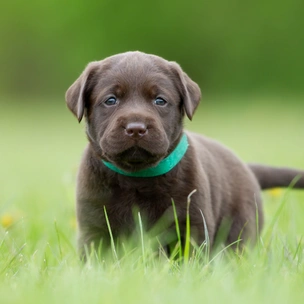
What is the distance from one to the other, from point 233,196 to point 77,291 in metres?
2.10

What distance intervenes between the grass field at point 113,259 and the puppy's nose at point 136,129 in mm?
549

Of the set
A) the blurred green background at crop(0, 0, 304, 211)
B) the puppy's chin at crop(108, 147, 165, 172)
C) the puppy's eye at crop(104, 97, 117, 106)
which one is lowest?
the blurred green background at crop(0, 0, 304, 211)

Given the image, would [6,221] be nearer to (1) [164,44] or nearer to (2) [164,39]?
(1) [164,44]

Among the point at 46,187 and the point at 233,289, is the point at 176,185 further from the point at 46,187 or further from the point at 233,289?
the point at 46,187

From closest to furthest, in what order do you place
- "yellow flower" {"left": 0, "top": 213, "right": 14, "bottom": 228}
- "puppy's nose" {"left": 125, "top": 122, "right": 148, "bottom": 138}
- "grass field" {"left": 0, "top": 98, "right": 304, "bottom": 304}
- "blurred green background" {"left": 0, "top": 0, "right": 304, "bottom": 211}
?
"grass field" {"left": 0, "top": 98, "right": 304, "bottom": 304}
"puppy's nose" {"left": 125, "top": 122, "right": 148, "bottom": 138}
"yellow flower" {"left": 0, "top": 213, "right": 14, "bottom": 228}
"blurred green background" {"left": 0, "top": 0, "right": 304, "bottom": 211}

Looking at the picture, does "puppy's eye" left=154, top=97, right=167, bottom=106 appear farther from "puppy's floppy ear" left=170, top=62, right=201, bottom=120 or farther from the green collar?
the green collar

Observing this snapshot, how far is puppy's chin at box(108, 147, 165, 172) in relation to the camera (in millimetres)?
3559

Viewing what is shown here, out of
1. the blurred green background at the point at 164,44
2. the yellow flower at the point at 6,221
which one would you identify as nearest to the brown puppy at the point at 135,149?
the yellow flower at the point at 6,221

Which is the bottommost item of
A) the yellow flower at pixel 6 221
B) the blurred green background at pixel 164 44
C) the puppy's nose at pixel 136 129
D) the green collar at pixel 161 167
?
the blurred green background at pixel 164 44

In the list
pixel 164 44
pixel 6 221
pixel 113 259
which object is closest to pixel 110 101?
pixel 113 259

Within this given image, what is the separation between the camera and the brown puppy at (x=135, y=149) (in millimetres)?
3566

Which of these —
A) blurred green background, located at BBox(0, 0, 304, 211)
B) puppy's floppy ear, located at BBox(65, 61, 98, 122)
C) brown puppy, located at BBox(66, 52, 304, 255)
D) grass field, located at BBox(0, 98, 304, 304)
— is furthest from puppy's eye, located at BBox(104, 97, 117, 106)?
blurred green background, located at BBox(0, 0, 304, 211)

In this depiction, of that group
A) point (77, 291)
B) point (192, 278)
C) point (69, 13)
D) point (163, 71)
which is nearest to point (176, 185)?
point (163, 71)

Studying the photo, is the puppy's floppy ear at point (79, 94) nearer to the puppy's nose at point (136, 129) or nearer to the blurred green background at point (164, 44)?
the puppy's nose at point (136, 129)
